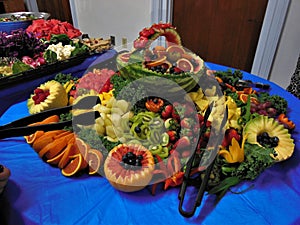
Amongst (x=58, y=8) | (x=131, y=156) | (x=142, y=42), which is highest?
(x=142, y=42)

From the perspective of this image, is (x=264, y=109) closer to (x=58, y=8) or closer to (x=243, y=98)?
(x=243, y=98)

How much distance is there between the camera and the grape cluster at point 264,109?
3.21ft

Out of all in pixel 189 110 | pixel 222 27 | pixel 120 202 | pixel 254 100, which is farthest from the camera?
pixel 222 27

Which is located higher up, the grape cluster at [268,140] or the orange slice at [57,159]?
the grape cluster at [268,140]

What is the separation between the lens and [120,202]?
65 centimetres

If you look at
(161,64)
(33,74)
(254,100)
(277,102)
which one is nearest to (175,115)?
(161,64)

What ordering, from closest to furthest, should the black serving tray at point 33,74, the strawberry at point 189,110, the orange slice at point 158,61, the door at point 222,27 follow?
the strawberry at point 189,110 < the orange slice at point 158,61 < the black serving tray at point 33,74 < the door at point 222,27

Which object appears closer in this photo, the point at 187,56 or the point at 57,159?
the point at 57,159

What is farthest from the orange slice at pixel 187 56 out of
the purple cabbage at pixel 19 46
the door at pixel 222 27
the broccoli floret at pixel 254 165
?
the door at pixel 222 27

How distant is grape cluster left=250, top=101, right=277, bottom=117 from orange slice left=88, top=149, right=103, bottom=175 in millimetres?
664

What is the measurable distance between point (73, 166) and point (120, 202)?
0.66 feet

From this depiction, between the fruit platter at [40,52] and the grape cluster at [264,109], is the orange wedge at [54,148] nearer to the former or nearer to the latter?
the fruit platter at [40,52]

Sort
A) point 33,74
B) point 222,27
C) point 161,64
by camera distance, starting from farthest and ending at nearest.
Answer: point 222,27 < point 33,74 < point 161,64

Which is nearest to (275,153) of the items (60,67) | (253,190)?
(253,190)
